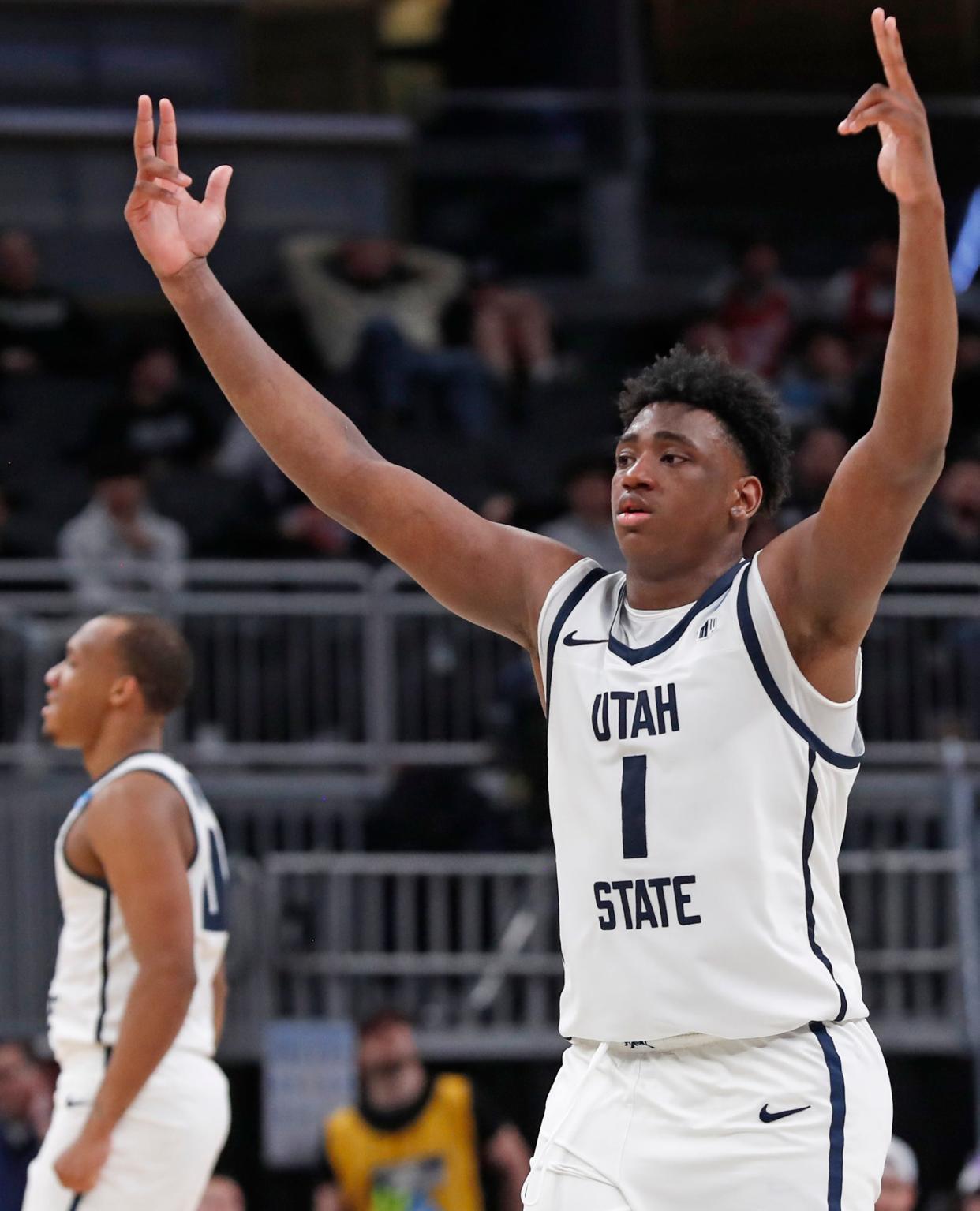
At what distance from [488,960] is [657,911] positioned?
630 centimetres

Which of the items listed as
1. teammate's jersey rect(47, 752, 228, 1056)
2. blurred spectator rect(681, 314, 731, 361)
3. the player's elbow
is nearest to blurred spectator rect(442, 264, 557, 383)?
blurred spectator rect(681, 314, 731, 361)

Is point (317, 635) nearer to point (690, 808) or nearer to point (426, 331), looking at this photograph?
point (426, 331)

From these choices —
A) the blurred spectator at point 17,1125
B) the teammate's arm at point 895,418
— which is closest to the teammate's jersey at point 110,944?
the teammate's arm at point 895,418

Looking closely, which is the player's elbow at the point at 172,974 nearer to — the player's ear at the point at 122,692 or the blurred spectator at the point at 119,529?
the player's ear at the point at 122,692

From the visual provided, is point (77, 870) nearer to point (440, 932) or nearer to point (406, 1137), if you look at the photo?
point (406, 1137)

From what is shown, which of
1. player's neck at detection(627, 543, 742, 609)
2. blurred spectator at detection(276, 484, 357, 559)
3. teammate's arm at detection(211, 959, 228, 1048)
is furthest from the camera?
blurred spectator at detection(276, 484, 357, 559)

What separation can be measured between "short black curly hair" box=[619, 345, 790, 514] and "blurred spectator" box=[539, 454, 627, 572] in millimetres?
6995

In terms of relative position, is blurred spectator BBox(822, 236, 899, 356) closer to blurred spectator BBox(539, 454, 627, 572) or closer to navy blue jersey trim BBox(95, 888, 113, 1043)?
blurred spectator BBox(539, 454, 627, 572)

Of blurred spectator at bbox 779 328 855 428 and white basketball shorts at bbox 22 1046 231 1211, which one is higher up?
blurred spectator at bbox 779 328 855 428

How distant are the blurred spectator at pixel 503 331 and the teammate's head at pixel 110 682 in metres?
8.44

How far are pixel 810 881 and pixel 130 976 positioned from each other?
2334mm

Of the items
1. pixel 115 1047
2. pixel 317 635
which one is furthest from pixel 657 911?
pixel 317 635

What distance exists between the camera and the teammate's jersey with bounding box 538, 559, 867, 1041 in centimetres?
352

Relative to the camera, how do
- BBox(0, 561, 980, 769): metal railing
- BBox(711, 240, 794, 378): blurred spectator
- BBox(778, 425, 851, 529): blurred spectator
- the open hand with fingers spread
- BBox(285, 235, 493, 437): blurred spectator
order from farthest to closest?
1. BBox(711, 240, 794, 378): blurred spectator
2. BBox(285, 235, 493, 437): blurred spectator
3. BBox(778, 425, 851, 529): blurred spectator
4. BBox(0, 561, 980, 769): metal railing
5. the open hand with fingers spread
